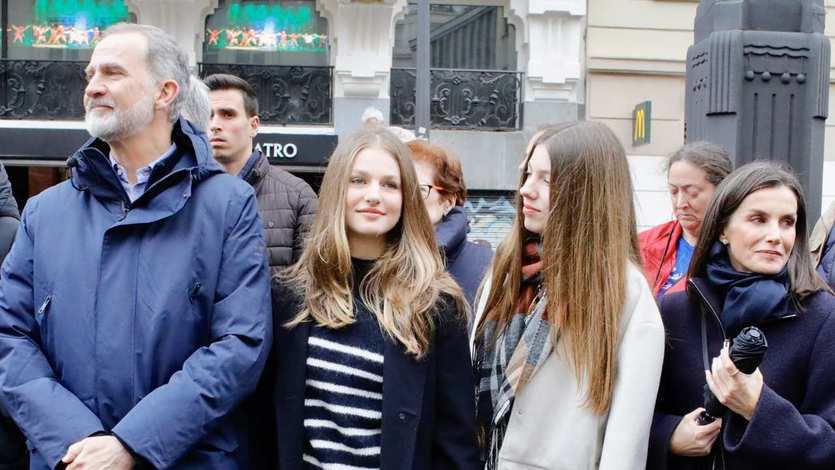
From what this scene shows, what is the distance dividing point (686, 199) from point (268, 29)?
8802 millimetres

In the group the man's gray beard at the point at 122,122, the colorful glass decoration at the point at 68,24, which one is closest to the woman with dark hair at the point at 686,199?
the man's gray beard at the point at 122,122

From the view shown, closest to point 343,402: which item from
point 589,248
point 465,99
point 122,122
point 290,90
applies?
point 589,248

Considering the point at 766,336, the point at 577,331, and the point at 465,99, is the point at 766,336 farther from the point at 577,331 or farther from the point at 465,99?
the point at 465,99

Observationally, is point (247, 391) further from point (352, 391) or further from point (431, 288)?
point (431, 288)

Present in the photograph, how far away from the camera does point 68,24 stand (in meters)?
11.4

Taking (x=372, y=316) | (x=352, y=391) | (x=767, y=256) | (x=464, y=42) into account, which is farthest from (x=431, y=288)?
(x=464, y=42)

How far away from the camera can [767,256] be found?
2.48 meters

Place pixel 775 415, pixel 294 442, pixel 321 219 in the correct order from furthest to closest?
pixel 321 219
pixel 294 442
pixel 775 415

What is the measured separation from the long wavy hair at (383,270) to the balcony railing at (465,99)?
897cm

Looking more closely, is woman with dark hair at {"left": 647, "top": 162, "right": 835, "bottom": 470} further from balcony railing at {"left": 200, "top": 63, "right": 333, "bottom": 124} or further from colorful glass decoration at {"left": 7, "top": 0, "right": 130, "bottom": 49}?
colorful glass decoration at {"left": 7, "top": 0, "right": 130, "bottom": 49}

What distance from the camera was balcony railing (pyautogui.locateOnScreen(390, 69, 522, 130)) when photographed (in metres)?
11.6

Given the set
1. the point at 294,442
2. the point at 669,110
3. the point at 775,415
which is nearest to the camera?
the point at 775,415

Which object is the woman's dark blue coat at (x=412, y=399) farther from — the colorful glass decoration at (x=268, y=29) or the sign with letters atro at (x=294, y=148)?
the colorful glass decoration at (x=268, y=29)

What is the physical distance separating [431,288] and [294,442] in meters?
0.58
